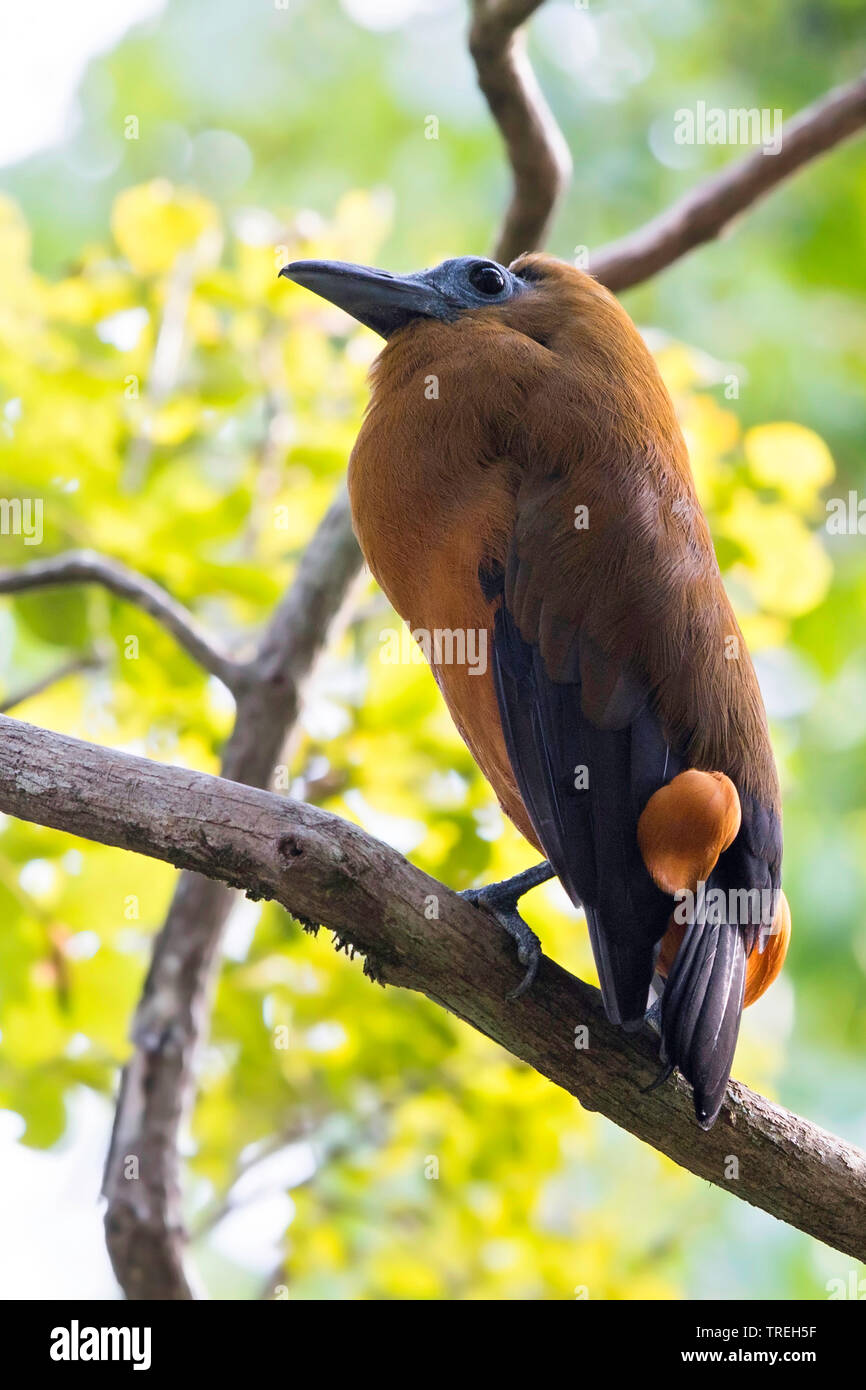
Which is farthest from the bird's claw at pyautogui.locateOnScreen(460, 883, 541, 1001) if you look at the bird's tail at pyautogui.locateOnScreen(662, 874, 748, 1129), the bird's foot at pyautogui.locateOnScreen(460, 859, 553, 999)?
the bird's tail at pyautogui.locateOnScreen(662, 874, 748, 1129)

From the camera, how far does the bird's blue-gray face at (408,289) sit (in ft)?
6.54

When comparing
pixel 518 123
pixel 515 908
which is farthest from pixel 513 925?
pixel 518 123

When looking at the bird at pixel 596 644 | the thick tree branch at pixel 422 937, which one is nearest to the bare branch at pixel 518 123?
the bird at pixel 596 644

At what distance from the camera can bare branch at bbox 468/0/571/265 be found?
228cm

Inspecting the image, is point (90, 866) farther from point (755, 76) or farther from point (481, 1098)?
point (755, 76)

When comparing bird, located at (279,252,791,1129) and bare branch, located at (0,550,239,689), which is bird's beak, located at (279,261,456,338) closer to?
bird, located at (279,252,791,1129)

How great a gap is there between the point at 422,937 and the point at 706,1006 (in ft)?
1.17

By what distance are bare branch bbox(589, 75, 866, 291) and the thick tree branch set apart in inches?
65.0

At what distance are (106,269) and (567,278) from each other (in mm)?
1189

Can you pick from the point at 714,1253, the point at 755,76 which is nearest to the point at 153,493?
the point at 714,1253

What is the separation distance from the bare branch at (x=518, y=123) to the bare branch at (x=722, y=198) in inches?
8.4

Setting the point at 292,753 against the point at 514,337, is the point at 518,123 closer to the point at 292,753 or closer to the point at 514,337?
the point at 514,337

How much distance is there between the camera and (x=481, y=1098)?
2.46 m

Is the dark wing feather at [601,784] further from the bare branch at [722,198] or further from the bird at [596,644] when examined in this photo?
the bare branch at [722,198]
